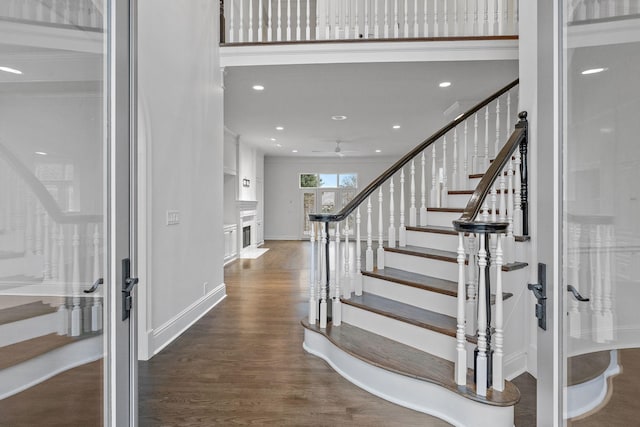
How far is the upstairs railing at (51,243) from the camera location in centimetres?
74

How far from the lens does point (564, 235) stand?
979 millimetres

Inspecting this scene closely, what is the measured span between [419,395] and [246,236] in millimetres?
6698

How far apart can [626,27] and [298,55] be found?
342 centimetres

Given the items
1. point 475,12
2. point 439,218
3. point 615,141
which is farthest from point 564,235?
point 475,12

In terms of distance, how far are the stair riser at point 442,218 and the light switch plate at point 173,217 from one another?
8.59 feet

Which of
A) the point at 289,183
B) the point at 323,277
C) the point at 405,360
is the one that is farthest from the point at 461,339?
the point at 289,183

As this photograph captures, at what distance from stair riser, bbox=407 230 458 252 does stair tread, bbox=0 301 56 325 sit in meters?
2.73

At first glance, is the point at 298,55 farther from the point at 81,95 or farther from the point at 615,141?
the point at 615,141

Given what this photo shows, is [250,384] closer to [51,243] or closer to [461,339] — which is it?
[461,339]

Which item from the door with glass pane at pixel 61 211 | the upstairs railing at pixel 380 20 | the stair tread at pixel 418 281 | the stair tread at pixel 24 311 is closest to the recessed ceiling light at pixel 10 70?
the door with glass pane at pixel 61 211

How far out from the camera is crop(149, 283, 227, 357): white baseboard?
2586mm

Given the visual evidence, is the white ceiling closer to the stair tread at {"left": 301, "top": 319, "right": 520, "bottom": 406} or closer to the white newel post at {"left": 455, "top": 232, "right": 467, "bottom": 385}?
the white newel post at {"left": 455, "top": 232, "right": 467, "bottom": 385}

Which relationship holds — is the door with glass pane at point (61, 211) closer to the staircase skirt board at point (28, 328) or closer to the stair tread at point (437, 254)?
the staircase skirt board at point (28, 328)

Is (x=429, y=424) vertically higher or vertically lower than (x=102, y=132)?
lower
